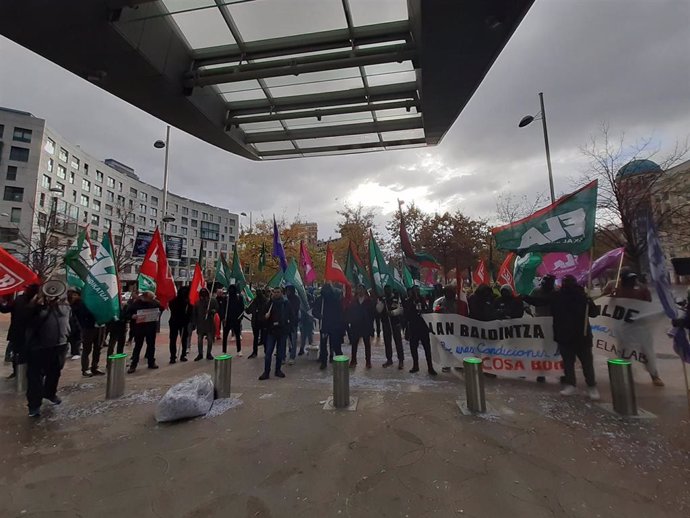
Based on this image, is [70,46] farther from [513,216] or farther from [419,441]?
[513,216]

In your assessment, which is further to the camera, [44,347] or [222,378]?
[222,378]

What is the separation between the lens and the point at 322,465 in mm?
3600

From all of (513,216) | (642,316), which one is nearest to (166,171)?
(642,316)

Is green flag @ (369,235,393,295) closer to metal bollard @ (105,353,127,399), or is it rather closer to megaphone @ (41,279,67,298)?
metal bollard @ (105,353,127,399)

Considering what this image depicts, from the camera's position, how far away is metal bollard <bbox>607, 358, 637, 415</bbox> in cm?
464

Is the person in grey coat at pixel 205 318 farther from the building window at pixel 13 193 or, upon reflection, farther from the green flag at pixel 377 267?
the building window at pixel 13 193

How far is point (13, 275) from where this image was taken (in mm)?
5750

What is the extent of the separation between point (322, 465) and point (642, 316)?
5.94 meters

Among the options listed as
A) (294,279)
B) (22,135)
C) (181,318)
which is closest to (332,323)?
(294,279)

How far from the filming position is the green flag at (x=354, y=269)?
356 inches

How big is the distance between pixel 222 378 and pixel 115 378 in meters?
1.99

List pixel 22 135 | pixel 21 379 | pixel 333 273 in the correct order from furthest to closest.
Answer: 1. pixel 22 135
2. pixel 333 273
3. pixel 21 379

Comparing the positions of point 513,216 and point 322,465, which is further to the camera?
point 513,216

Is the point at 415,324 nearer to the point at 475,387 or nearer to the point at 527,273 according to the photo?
the point at 475,387
